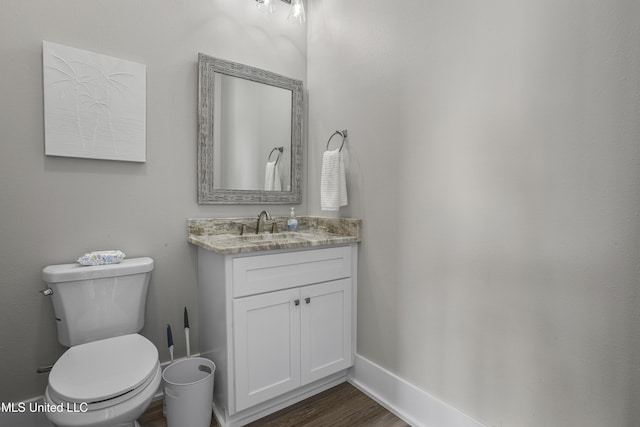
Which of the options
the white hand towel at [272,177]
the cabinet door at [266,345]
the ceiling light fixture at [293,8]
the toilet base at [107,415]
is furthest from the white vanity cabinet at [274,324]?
the ceiling light fixture at [293,8]

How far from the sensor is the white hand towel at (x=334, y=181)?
1.90 meters

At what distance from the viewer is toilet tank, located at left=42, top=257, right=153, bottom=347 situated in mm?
1409

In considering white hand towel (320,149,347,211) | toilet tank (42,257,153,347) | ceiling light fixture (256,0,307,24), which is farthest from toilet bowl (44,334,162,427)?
ceiling light fixture (256,0,307,24)

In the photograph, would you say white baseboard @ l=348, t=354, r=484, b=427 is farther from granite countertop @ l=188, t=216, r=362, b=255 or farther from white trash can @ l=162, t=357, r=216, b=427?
white trash can @ l=162, t=357, r=216, b=427

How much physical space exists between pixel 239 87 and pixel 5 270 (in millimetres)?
1517

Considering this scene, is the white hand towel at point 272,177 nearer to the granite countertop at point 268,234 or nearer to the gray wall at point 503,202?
the granite countertop at point 268,234

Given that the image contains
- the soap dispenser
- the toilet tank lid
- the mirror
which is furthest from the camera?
the soap dispenser

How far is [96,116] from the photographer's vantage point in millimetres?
1575

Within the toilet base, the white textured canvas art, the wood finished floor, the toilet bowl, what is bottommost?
the wood finished floor

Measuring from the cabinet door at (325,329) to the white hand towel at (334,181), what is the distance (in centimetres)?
47

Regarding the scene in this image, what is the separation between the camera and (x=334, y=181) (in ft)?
6.23

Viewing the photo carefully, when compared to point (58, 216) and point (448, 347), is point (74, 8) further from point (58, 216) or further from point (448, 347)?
point (448, 347)

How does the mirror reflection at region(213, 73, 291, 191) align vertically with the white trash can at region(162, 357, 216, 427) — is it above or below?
above

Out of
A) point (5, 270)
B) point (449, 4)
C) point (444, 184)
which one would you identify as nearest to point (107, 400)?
point (5, 270)
